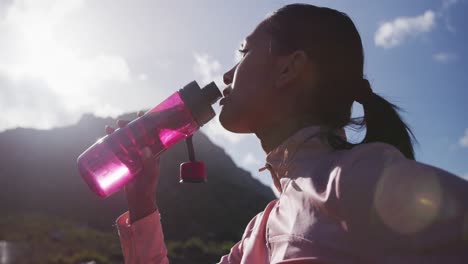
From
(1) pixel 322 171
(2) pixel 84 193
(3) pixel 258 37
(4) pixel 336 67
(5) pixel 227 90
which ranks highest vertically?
(2) pixel 84 193

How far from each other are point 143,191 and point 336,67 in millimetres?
1363

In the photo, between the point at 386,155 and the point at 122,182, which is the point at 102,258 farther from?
the point at 386,155

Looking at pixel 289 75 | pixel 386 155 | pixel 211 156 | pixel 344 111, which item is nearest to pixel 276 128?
pixel 289 75

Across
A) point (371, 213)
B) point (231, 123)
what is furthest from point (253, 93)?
point (371, 213)

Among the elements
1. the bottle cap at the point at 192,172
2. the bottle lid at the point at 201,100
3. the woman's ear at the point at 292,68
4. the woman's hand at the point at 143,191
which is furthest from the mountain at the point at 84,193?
the woman's ear at the point at 292,68

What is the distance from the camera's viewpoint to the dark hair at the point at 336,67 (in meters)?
2.11

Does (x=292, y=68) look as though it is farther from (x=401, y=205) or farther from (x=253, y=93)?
(x=401, y=205)

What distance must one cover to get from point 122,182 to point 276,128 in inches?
42.2

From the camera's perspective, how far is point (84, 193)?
3036cm

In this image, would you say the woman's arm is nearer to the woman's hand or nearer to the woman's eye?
the woman's eye

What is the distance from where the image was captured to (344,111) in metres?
2.23

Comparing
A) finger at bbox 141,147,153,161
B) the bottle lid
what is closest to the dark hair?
the bottle lid

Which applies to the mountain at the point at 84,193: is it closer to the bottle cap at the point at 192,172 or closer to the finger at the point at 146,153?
the bottle cap at the point at 192,172

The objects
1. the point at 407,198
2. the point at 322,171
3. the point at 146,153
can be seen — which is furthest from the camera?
the point at 146,153
